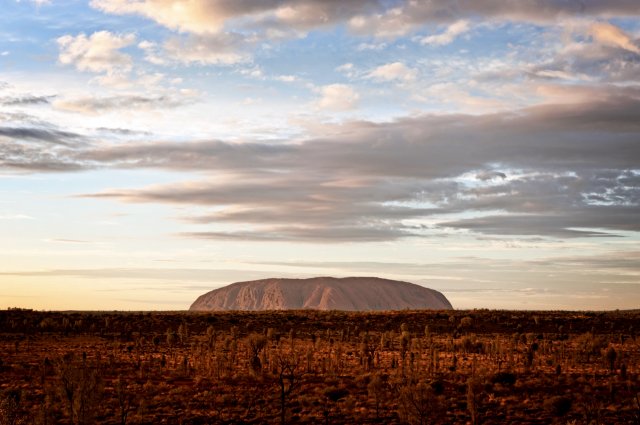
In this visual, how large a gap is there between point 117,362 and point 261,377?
11610 mm

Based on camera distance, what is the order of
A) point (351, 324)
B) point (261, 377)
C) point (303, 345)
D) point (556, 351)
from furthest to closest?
point (351, 324), point (303, 345), point (556, 351), point (261, 377)

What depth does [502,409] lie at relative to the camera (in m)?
28.0

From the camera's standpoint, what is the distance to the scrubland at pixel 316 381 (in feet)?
86.2

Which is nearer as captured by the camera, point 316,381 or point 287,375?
point 316,381

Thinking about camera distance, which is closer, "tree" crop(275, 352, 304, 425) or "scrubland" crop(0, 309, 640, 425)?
"scrubland" crop(0, 309, 640, 425)

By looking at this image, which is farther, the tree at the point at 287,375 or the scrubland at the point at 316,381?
the tree at the point at 287,375

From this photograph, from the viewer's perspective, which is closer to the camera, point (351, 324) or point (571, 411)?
point (571, 411)

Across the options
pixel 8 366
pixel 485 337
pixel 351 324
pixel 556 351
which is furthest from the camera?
pixel 351 324

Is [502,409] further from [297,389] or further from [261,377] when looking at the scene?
[261,377]

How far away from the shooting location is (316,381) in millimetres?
33750

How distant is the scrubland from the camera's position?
26.3m

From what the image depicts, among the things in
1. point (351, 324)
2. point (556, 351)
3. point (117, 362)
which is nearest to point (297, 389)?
point (117, 362)

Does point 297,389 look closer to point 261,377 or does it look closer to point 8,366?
point 261,377

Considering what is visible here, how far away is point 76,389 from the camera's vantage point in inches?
958
